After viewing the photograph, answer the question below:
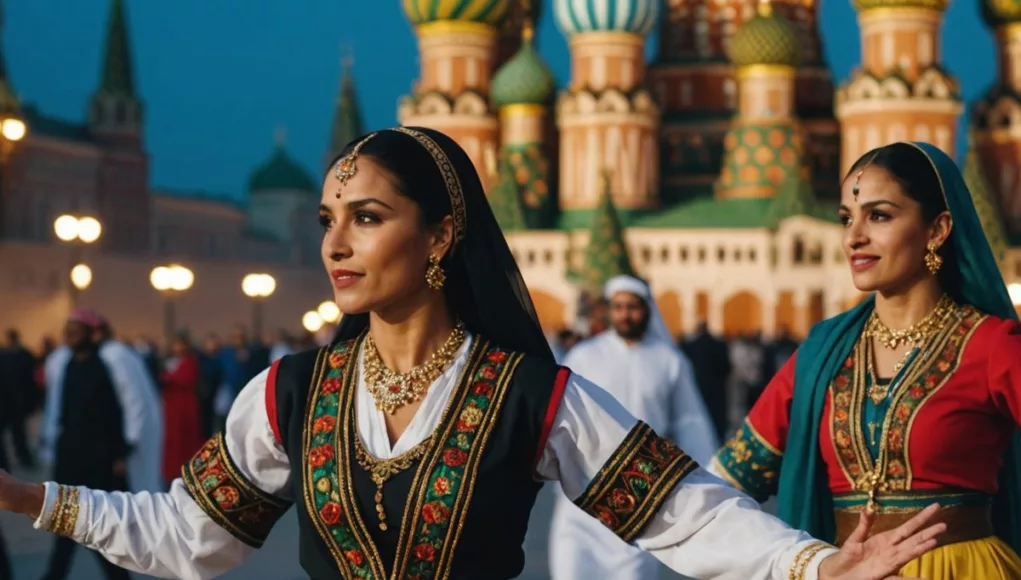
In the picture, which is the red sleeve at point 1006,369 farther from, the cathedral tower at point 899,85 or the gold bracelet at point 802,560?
the cathedral tower at point 899,85

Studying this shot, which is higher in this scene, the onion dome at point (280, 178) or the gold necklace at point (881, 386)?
the onion dome at point (280, 178)

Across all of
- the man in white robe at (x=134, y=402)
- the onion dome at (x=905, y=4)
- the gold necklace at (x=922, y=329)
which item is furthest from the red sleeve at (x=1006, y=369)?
the onion dome at (x=905, y=4)

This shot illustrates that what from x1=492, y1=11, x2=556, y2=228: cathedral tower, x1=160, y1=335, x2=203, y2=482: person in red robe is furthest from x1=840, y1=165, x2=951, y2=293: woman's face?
x1=492, y1=11, x2=556, y2=228: cathedral tower

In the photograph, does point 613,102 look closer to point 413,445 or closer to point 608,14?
point 608,14

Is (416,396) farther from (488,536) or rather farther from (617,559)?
(617,559)

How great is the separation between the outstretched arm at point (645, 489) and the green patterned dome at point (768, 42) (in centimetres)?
3847

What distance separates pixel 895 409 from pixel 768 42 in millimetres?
37259

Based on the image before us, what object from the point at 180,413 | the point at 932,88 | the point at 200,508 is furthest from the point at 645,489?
the point at 932,88

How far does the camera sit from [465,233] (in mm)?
3352

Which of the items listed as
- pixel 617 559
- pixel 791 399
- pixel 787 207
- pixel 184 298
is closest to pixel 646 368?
pixel 617 559

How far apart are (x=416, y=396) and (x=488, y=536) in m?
0.28

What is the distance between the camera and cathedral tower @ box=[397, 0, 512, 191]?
4244 cm

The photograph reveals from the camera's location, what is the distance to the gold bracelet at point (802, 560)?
3.04 meters

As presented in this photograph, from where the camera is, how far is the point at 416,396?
3.31m
